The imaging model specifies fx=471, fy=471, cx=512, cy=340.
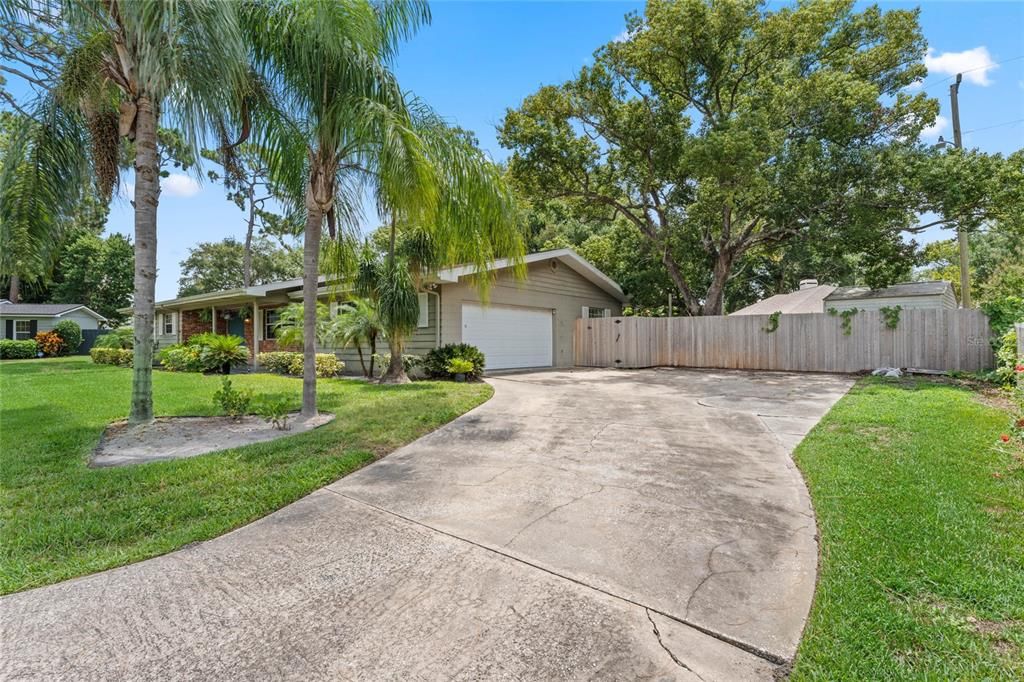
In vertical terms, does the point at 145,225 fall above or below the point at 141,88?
below

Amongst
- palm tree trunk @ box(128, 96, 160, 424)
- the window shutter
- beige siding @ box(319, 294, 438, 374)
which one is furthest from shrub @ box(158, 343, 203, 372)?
palm tree trunk @ box(128, 96, 160, 424)

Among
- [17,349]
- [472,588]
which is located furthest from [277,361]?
[17,349]

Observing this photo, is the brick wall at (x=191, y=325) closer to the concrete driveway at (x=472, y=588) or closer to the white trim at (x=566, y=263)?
the white trim at (x=566, y=263)

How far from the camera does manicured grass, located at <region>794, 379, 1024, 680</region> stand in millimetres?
1906

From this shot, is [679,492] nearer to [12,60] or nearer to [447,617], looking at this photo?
[447,617]

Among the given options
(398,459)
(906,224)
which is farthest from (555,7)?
(906,224)

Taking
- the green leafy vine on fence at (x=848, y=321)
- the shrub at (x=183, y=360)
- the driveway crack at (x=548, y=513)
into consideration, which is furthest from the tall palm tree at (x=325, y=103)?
the green leafy vine on fence at (x=848, y=321)

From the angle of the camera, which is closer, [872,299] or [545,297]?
[545,297]

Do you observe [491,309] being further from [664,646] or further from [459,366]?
[664,646]

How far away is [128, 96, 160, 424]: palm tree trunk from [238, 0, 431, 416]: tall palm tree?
1.06m

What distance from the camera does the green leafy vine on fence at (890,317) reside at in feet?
37.1

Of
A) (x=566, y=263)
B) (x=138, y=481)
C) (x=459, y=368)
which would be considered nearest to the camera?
(x=138, y=481)

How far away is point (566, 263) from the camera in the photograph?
15.6 meters

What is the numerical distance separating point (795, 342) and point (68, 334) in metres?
34.2
